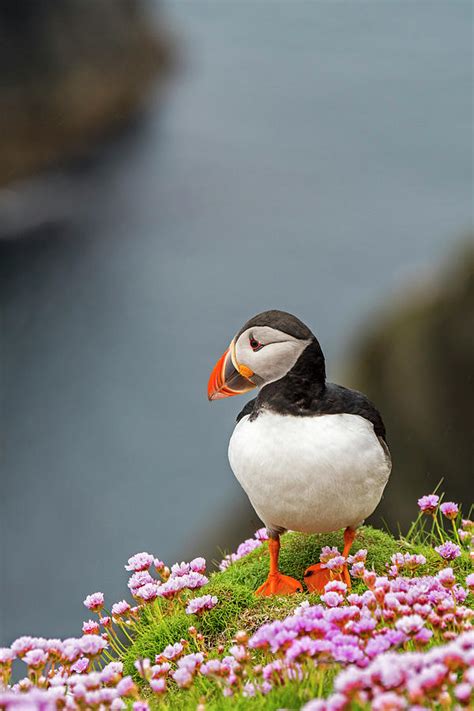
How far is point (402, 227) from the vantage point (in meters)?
40.9

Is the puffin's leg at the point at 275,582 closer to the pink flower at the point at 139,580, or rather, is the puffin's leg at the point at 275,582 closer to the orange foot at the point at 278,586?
the orange foot at the point at 278,586

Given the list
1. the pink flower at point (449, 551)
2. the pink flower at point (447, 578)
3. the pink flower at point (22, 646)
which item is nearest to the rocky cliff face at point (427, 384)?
the pink flower at point (449, 551)

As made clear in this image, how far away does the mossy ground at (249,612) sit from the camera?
3.32 metres

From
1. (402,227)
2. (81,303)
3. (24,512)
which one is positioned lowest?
(24,512)

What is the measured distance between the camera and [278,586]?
5.38 metres

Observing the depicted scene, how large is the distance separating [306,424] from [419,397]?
315 inches

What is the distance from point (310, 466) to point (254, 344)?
707 mm

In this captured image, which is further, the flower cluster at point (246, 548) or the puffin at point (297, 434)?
the flower cluster at point (246, 548)

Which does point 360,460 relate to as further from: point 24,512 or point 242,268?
point 242,268

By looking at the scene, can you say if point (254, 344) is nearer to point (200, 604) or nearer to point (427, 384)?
point (200, 604)

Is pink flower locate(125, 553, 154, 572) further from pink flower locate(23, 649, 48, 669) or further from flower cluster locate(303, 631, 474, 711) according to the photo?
flower cluster locate(303, 631, 474, 711)

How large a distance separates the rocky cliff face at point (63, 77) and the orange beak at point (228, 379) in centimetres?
3964

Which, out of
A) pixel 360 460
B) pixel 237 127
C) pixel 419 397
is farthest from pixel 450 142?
pixel 360 460

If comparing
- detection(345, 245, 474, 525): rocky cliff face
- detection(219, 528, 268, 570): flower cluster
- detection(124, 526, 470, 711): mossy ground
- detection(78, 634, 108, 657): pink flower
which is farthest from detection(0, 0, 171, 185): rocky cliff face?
detection(78, 634, 108, 657): pink flower
